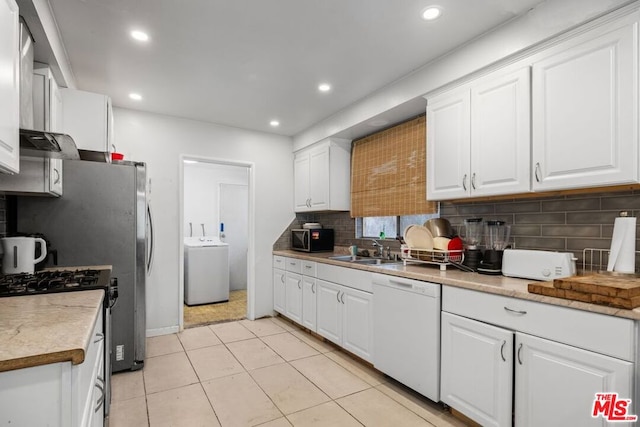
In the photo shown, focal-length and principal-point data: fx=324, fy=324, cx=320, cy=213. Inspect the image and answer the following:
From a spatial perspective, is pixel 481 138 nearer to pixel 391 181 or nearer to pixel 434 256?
pixel 434 256

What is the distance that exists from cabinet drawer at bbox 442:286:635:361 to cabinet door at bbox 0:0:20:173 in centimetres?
225

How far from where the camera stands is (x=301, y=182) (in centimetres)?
434

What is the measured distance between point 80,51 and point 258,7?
1426 millimetres

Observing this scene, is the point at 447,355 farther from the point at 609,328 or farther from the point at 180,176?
the point at 180,176

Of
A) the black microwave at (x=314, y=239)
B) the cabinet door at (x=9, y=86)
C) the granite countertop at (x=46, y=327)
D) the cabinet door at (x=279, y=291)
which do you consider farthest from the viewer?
the cabinet door at (x=279, y=291)

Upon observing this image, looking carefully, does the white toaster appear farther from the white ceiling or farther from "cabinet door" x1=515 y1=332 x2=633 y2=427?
the white ceiling

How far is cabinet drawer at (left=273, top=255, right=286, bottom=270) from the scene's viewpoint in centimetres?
412

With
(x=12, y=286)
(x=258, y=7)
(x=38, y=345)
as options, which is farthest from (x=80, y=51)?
(x=38, y=345)

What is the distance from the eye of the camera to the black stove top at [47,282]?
5.04 ft

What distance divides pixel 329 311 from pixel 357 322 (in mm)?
444

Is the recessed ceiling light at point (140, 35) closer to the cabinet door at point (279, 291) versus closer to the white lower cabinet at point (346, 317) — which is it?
the white lower cabinet at point (346, 317)

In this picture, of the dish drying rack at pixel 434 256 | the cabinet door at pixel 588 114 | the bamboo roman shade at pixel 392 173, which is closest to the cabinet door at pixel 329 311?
the dish drying rack at pixel 434 256

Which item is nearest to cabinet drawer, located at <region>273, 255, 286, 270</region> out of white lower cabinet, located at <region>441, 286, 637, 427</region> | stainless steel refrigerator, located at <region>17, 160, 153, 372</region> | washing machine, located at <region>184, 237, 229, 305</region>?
washing machine, located at <region>184, 237, 229, 305</region>

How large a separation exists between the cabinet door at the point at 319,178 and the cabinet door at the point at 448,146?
1496 mm
